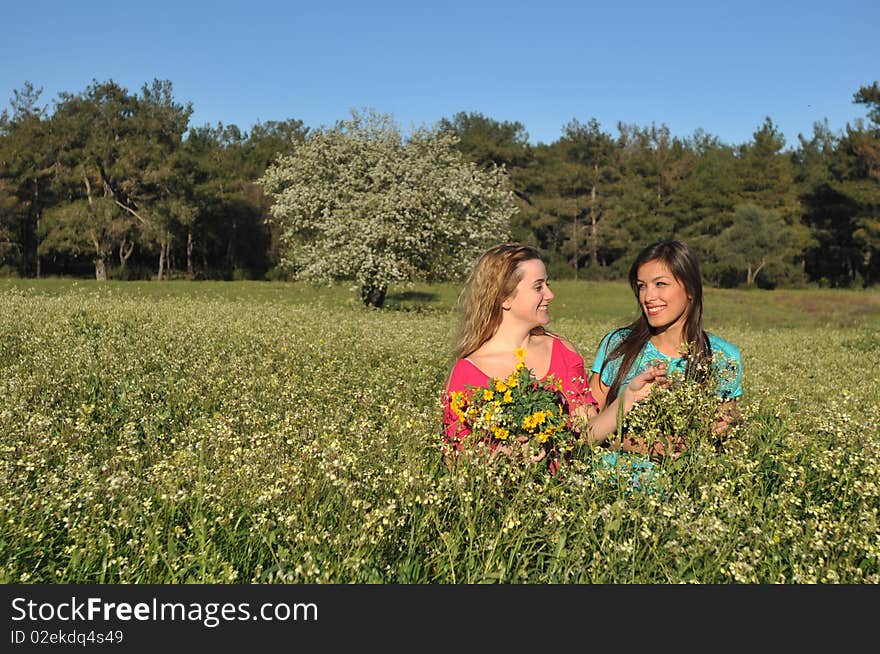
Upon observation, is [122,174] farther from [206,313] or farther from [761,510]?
[761,510]

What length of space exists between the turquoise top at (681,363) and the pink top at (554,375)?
259 millimetres

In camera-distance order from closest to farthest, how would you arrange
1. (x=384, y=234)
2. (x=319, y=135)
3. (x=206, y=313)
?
(x=206, y=313), (x=384, y=234), (x=319, y=135)

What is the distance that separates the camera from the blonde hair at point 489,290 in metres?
4.98

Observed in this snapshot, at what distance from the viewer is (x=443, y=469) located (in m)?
4.33

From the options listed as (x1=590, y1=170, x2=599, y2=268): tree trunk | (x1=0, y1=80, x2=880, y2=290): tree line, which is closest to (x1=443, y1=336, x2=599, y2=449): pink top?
A: (x1=0, y1=80, x2=880, y2=290): tree line

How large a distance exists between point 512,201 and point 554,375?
46013 mm

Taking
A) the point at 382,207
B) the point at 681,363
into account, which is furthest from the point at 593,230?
the point at 681,363

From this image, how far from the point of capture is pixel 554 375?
4250mm

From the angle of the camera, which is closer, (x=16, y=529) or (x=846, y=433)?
(x=16, y=529)

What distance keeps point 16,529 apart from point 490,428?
7.63 ft

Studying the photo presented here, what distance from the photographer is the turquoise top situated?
167 inches

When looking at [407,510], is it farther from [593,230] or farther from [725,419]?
[593,230]

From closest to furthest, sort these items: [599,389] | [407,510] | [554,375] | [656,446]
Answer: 1. [407,510]
2. [656,446]
3. [554,375]
4. [599,389]

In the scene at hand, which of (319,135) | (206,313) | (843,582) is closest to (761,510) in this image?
(843,582)
